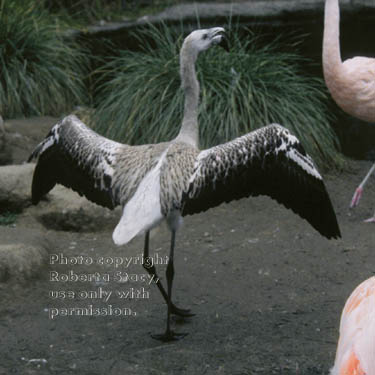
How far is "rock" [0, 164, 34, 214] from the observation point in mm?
5691

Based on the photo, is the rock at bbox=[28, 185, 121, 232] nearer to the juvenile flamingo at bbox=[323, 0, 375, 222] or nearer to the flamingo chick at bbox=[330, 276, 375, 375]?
the juvenile flamingo at bbox=[323, 0, 375, 222]

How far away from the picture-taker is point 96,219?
565cm

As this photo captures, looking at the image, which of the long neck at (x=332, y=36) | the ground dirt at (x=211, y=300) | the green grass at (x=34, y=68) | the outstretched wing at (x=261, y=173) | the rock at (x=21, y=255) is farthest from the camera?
the green grass at (x=34, y=68)

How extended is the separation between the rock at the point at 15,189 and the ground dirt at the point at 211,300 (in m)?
0.14

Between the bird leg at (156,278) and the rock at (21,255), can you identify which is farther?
the rock at (21,255)

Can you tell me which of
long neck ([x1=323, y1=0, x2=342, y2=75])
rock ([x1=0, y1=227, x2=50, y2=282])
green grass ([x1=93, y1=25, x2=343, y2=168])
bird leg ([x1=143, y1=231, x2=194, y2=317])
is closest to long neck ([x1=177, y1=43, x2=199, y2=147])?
bird leg ([x1=143, y1=231, x2=194, y2=317])

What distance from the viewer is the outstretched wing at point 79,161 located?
13.5 ft

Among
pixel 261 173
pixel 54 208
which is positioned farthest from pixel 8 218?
pixel 261 173

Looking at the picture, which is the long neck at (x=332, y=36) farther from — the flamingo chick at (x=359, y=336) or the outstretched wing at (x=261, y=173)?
the flamingo chick at (x=359, y=336)

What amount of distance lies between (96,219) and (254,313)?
1.85m

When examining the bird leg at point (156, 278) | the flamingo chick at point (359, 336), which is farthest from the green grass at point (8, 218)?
the flamingo chick at point (359, 336)

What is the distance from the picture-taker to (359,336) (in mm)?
1876

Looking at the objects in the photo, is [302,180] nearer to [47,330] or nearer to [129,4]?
[47,330]

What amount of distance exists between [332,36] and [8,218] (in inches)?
117
